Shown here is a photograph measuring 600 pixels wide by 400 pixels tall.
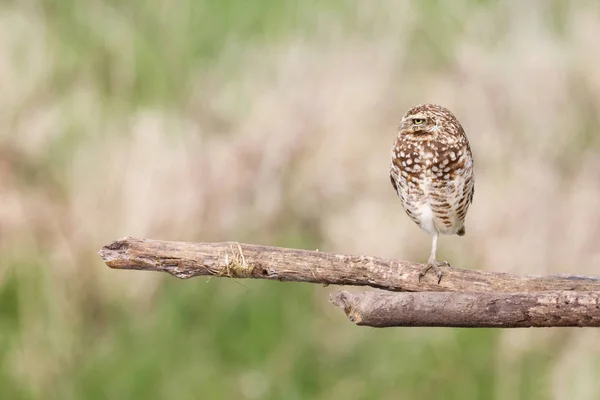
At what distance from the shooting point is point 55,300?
5957 mm

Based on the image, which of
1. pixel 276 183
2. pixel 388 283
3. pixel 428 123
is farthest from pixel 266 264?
pixel 276 183

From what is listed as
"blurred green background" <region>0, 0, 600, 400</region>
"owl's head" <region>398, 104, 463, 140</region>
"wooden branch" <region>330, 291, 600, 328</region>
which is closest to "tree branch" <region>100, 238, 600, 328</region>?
"wooden branch" <region>330, 291, 600, 328</region>

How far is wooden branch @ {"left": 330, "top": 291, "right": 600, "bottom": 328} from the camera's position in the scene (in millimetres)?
2350

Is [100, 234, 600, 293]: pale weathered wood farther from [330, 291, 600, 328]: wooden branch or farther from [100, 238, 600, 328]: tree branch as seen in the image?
[330, 291, 600, 328]: wooden branch

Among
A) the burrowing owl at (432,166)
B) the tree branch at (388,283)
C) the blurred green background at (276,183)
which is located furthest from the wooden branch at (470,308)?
the blurred green background at (276,183)

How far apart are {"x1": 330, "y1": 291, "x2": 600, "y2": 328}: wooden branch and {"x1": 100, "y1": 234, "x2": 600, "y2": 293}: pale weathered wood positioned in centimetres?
21

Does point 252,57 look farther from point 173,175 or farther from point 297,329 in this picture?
point 297,329

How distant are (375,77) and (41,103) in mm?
2086

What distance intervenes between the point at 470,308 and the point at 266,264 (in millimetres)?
509

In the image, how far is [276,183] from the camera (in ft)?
20.5

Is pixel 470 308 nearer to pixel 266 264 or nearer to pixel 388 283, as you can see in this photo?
pixel 388 283

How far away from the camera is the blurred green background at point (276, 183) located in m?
5.62

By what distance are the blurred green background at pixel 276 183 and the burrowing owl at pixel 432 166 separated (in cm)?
239

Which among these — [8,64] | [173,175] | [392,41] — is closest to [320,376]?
[173,175]
